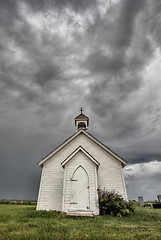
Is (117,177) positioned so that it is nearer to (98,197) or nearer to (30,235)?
(98,197)

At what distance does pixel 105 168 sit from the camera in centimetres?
1591

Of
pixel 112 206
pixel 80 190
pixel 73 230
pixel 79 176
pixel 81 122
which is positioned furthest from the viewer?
pixel 81 122

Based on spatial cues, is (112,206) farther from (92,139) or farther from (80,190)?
(92,139)

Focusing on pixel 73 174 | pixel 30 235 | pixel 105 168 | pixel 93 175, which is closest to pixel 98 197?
pixel 93 175

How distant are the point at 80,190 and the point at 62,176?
3769mm

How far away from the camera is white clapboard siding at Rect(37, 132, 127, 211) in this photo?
1453cm

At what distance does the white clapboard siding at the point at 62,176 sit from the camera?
572 inches

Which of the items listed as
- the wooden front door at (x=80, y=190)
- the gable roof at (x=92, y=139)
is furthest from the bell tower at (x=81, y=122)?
the wooden front door at (x=80, y=190)

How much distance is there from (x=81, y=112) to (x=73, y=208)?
13.1m

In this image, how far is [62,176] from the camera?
51.4ft

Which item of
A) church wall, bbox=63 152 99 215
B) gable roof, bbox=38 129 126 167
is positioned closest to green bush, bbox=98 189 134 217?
church wall, bbox=63 152 99 215

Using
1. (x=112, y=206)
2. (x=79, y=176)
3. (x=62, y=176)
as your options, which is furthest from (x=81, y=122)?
(x=112, y=206)

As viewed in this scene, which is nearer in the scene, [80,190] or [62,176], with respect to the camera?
[80,190]

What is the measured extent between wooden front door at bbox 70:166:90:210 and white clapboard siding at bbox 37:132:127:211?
2.83 meters
